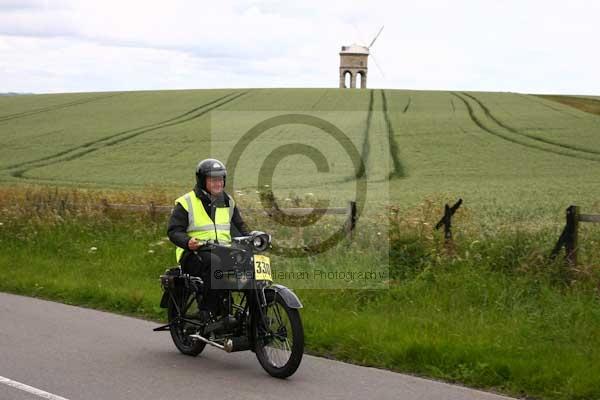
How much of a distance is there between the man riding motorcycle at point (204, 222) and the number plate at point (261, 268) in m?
0.49

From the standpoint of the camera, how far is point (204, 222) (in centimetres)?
739

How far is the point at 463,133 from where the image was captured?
38812 millimetres

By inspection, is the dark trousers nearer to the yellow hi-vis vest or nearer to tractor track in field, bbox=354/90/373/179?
the yellow hi-vis vest

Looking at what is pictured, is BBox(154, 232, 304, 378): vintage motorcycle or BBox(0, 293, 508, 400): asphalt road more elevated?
BBox(154, 232, 304, 378): vintage motorcycle

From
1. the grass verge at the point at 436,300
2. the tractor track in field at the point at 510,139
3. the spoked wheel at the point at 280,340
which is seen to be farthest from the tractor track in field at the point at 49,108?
the spoked wheel at the point at 280,340

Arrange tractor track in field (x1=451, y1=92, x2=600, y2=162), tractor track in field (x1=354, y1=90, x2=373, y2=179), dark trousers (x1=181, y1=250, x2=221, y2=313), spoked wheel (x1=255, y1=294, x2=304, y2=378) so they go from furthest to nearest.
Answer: tractor track in field (x1=451, y1=92, x2=600, y2=162) → tractor track in field (x1=354, y1=90, x2=373, y2=179) → dark trousers (x1=181, y1=250, x2=221, y2=313) → spoked wheel (x1=255, y1=294, x2=304, y2=378)

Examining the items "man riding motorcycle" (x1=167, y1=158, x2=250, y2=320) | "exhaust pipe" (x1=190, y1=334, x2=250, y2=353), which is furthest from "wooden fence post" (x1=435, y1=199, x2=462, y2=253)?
"exhaust pipe" (x1=190, y1=334, x2=250, y2=353)

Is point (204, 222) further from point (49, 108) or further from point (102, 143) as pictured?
point (49, 108)

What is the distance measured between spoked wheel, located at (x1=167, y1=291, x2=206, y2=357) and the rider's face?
3.67 ft

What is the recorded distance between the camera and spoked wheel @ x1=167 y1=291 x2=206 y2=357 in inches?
301

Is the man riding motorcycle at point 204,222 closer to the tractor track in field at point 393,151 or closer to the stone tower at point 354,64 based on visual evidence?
the tractor track in field at point 393,151

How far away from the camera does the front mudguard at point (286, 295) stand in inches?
257

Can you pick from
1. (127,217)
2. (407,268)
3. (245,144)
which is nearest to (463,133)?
(245,144)

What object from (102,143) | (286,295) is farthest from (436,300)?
(102,143)
